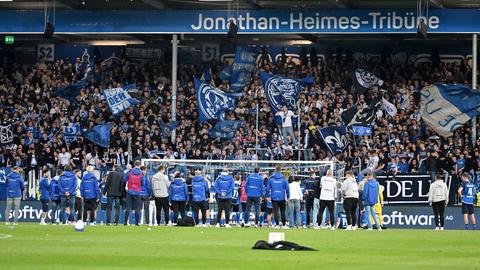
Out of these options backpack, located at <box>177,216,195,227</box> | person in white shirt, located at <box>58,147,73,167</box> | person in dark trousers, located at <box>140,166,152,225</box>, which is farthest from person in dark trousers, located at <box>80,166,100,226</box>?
person in white shirt, located at <box>58,147,73,167</box>

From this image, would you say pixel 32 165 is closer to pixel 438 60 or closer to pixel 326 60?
pixel 326 60

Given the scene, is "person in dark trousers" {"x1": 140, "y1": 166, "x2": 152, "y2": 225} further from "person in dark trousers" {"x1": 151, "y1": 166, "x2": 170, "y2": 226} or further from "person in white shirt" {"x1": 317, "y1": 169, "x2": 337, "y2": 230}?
"person in white shirt" {"x1": 317, "y1": 169, "x2": 337, "y2": 230}

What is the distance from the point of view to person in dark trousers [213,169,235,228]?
38.1 meters

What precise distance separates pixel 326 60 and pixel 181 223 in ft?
52.2

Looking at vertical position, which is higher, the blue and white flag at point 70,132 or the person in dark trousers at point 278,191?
the blue and white flag at point 70,132

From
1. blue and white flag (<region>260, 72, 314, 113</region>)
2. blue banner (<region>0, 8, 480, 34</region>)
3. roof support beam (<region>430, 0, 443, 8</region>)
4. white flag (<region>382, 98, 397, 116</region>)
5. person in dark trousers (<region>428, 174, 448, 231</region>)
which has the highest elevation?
roof support beam (<region>430, 0, 443, 8</region>)

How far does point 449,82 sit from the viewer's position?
47.9 metres

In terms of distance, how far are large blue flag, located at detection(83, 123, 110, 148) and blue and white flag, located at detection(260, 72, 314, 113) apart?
6913 mm

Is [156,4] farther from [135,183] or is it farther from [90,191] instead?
[90,191]

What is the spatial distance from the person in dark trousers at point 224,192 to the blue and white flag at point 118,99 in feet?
38.1

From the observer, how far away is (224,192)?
3809cm

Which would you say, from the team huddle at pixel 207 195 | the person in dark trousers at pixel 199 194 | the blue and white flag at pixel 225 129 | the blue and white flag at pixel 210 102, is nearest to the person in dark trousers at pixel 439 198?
the team huddle at pixel 207 195

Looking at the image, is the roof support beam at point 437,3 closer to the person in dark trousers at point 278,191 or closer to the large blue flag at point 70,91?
the person in dark trousers at point 278,191

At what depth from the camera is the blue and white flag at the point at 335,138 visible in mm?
45000
